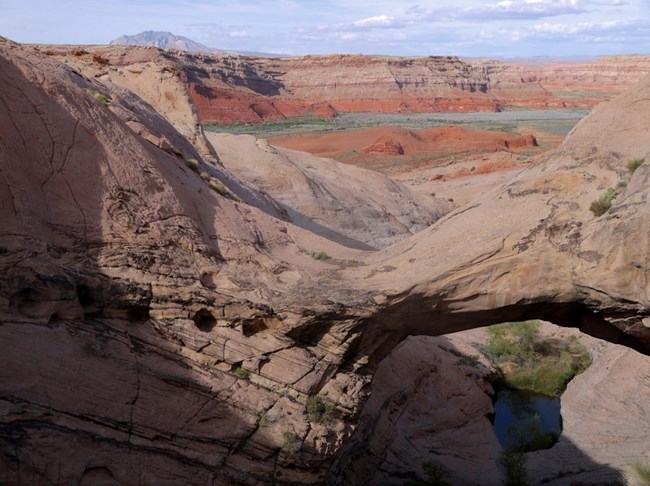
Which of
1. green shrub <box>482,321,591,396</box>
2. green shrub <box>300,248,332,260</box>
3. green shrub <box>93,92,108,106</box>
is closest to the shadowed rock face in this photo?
green shrub <box>300,248,332,260</box>

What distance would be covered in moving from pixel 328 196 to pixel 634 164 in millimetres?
17572

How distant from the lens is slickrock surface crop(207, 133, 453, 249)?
24172 mm

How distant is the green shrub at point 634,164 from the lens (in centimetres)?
891

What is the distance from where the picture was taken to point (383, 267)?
9.75 meters

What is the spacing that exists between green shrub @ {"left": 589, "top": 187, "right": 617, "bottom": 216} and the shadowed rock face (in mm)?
93

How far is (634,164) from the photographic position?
29.4 feet

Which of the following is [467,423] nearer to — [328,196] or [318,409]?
[318,409]

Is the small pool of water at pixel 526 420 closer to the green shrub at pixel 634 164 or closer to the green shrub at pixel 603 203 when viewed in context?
the green shrub at pixel 603 203

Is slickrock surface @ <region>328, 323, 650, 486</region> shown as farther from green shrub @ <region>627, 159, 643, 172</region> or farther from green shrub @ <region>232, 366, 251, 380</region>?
green shrub @ <region>627, 159, 643, 172</region>

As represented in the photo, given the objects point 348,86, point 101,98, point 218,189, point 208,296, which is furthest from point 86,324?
point 348,86

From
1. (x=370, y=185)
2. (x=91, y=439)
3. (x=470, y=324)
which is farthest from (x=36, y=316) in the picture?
(x=370, y=185)

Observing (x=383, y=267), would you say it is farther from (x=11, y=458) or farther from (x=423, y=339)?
(x=423, y=339)

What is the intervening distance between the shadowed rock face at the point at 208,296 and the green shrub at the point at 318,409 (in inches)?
2.4

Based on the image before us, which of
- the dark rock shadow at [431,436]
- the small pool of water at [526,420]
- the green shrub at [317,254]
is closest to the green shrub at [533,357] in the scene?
the small pool of water at [526,420]
